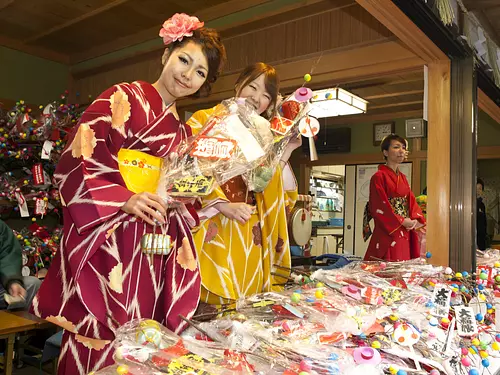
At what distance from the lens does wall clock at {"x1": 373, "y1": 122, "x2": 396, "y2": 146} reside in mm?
5156

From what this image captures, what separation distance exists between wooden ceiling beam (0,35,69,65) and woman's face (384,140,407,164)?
363cm

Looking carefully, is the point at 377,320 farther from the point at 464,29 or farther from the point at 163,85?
the point at 464,29

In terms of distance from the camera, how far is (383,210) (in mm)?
2713

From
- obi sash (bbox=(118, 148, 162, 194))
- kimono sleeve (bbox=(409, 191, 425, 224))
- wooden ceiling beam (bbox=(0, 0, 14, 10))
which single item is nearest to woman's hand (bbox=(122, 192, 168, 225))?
obi sash (bbox=(118, 148, 162, 194))

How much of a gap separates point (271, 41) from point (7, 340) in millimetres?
2546

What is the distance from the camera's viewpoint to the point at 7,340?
2.18 meters

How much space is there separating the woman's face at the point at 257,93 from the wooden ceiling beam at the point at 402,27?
456 millimetres

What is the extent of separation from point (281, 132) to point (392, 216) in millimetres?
1527

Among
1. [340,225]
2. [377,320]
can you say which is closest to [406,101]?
[340,225]

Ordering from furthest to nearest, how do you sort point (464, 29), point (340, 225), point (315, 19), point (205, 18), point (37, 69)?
point (340, 225) < point (37, 69) < point (205, 18) < point (315, 19) < point (464, 29)

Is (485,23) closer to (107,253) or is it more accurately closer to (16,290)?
(107,253)

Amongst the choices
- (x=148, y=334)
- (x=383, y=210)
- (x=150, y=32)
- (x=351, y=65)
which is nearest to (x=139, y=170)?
(x=148, y=334)

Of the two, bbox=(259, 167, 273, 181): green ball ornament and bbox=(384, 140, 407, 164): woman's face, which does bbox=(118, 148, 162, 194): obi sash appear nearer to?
bbox=(259, 167, 273, 181): green ball ornament

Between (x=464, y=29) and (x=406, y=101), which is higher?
(x=406, y=101)
